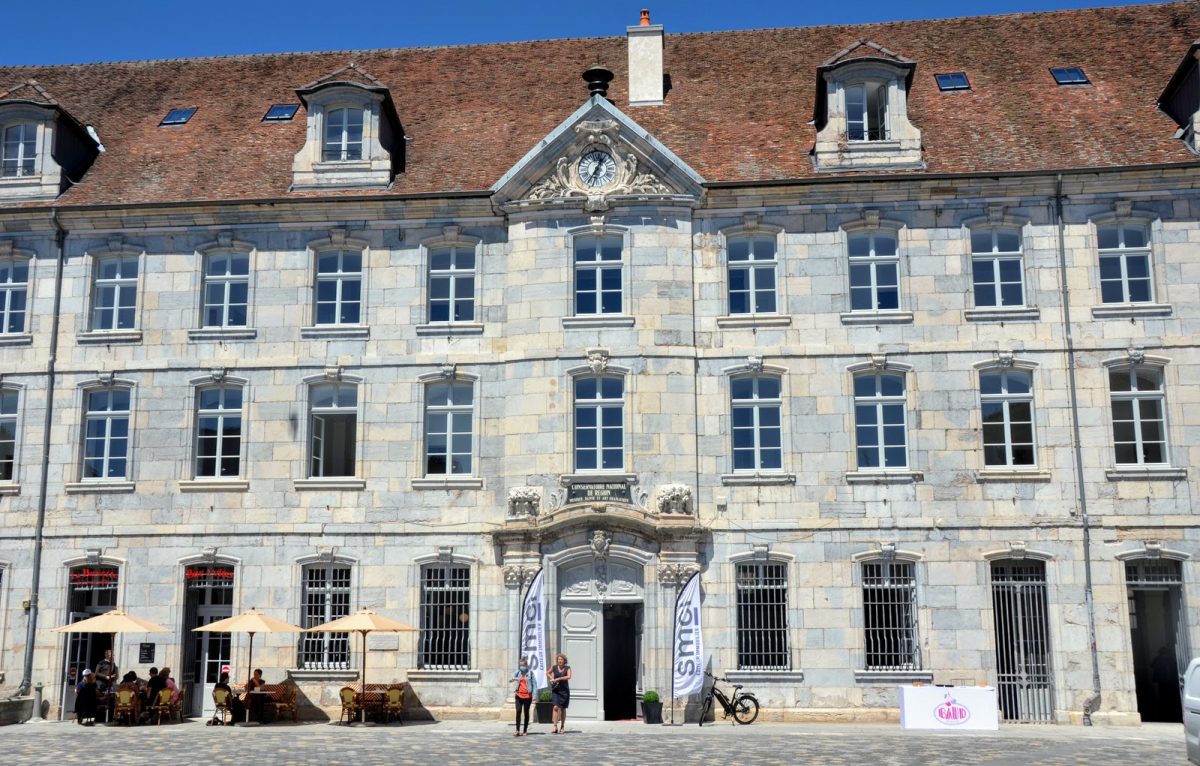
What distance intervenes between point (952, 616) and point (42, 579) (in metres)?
17.9

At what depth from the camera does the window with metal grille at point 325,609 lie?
2644cm

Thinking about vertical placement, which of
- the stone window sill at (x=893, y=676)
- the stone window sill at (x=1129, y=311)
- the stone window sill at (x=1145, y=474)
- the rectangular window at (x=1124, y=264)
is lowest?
the stone window sill at (x=893, y=676)

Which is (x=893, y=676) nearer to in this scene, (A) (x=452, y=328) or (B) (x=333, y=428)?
(A) (x=452, y=328)

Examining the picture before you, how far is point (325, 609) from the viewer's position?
2655 cm

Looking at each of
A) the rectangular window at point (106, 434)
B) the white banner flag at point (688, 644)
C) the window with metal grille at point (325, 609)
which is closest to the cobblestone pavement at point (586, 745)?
the white banner flag at point (688, 644)

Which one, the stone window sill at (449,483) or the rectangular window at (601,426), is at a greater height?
the rectangular window at (601,426)

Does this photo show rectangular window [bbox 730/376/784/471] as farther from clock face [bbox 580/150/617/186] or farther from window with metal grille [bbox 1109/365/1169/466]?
window with metal grille [bbox 1109/365/1169/466]

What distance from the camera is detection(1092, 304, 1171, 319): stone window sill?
2586cm

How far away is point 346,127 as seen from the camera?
28391 millimetres

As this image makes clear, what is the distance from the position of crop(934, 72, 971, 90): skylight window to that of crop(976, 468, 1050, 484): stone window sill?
8.97 m

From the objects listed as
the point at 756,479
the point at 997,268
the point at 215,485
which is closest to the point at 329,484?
the point at 215,485

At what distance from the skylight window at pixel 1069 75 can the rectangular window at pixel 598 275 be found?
35.0 feet

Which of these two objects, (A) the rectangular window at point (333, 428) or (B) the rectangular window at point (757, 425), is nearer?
(B) the rectangular window at point (757, 425)

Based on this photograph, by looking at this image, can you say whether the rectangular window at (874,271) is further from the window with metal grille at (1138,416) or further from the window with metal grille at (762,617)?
the window with metal grille at (762,617)
